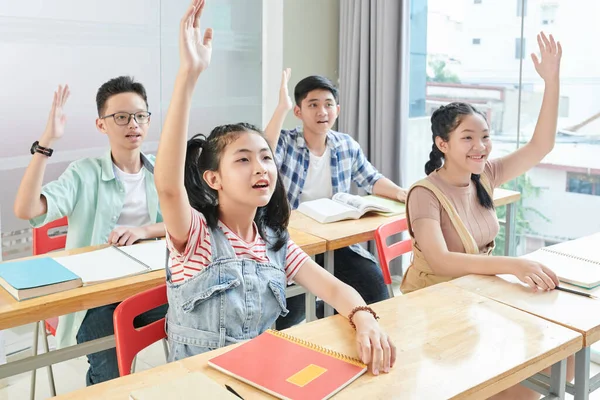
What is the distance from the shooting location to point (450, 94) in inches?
154

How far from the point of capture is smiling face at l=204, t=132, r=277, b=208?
5.30 ft

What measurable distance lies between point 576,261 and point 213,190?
1.13 m

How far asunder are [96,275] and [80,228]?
0.57m

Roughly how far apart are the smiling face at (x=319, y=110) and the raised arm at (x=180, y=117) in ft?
5.47

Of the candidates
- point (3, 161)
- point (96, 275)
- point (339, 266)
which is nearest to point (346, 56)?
point (339, 266)

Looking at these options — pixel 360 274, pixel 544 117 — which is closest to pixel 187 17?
pixel 544 117

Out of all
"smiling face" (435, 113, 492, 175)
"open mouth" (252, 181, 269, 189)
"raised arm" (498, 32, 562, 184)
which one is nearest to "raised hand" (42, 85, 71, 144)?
"open mouth" (252, 181, 269, 189)

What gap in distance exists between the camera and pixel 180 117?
4.43 feet

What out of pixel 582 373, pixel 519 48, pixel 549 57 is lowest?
pixel 582 373

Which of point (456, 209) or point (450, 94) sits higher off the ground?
point (450, 94)

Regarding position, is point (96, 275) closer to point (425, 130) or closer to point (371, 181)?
point (371, 181)

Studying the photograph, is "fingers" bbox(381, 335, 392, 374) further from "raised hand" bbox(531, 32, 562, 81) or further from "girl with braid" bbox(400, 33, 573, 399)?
"raised hand" bbox(531, 32, 562, 81)

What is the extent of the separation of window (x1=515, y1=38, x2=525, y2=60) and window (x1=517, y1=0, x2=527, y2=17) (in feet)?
0.41

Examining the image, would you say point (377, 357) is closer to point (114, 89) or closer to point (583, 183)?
point (114, 89)
